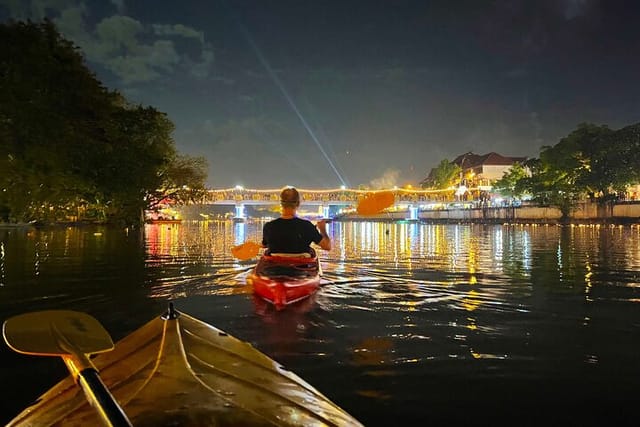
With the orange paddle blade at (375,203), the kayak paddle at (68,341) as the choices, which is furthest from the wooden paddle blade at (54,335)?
the orange paddle blade at (375,203)

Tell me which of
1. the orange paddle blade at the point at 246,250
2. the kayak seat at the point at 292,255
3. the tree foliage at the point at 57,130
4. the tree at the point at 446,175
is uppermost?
the tree at the point at 446,175

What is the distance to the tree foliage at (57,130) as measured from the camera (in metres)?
17.9

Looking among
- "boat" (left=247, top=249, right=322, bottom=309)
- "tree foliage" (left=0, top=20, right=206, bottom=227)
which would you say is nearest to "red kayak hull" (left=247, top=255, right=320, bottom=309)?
"boat" (left=247, top=249, right=322, bottom=309)

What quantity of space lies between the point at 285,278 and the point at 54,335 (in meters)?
5.80

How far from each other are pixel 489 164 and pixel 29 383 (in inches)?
5688

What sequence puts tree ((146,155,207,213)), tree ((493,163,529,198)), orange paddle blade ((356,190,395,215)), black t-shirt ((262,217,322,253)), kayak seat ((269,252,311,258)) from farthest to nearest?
tree ((493,163,529,198)) < tree ((146,155,207,213)) < orange paddle blade ((356,190,395,215)) < kayak seat ((269,252,311,258)) < black t-shirt ((262,217,322,253))

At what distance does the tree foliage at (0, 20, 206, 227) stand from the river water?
5.49 meters

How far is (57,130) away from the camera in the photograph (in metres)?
17.9

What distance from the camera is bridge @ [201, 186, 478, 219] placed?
468ft

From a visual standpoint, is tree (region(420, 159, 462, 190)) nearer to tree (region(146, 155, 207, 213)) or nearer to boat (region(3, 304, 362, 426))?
tree (region(146, 155, 207, 213))

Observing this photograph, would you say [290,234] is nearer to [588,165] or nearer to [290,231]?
[290,231]

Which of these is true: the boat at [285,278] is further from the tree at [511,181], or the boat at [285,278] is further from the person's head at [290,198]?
the tree at [511,181]

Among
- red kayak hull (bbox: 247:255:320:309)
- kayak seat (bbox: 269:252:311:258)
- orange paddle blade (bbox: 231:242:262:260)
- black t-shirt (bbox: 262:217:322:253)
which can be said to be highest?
black t-shirt (bbox: 262:217:322:253)

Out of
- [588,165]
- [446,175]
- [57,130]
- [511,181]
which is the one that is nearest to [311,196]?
[446,175]
